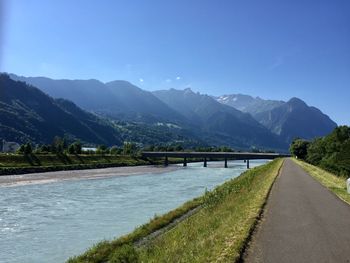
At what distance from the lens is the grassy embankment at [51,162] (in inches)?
3907

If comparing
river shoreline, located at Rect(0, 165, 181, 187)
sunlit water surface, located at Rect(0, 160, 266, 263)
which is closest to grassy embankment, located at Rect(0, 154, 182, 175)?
river shoreline, located at Rect(0, 165, 181, 187)

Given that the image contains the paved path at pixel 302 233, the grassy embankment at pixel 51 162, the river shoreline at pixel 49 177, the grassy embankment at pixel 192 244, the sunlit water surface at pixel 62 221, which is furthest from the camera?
the grassy embankment at pixel 51 162

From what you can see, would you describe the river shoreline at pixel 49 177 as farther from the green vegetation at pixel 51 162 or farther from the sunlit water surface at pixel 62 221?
the sunlit water surface at pixel 62 221

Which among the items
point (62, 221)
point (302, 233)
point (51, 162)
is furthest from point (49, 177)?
point (302, 233)

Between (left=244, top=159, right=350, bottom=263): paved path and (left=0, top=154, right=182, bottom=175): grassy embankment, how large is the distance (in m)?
78.4

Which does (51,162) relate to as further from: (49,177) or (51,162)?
(49,177)

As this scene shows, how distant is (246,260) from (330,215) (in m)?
12.0

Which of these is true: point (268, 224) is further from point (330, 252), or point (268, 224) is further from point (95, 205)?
point (95, 205)

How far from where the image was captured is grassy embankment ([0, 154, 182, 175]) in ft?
326

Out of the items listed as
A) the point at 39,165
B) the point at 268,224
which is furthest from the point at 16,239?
the point at 39,165

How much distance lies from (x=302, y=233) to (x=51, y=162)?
108 meters

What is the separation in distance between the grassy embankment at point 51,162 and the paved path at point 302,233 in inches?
3087

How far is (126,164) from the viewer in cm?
16175

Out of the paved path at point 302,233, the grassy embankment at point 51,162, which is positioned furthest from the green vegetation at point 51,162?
the paved path at point 302,233
